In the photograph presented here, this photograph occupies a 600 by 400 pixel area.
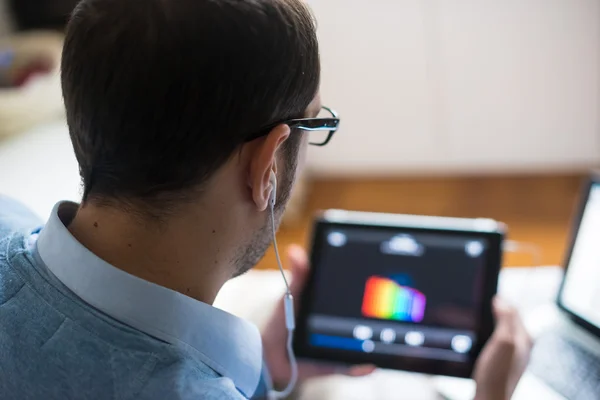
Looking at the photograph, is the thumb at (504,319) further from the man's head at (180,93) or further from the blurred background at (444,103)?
the blurred background at (444,103)

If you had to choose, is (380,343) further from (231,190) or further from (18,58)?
(18,58)

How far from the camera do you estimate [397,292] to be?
95 centimetres

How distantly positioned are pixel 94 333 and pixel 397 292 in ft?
1.70

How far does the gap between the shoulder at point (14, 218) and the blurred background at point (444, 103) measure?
0.96m

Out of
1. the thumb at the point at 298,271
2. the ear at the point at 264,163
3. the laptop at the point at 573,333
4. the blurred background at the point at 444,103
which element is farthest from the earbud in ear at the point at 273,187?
the blurred background at the point at 444,103

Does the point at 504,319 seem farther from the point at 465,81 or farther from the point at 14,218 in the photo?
the point at 465,81

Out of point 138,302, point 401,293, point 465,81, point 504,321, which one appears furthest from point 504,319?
point 465,81

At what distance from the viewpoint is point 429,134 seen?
7.23ft

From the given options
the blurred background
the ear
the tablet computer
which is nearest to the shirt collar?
the ear

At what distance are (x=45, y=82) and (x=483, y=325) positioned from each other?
1.56 metres

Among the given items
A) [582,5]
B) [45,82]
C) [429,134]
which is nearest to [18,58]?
[45,82]

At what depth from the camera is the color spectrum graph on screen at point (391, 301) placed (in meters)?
0.93

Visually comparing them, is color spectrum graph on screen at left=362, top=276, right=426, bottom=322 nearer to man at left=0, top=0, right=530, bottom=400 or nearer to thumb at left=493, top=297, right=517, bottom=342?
thumb at left=493, top=297, right=517, bottom=342

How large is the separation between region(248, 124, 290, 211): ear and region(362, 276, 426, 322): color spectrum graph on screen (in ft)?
1.22
